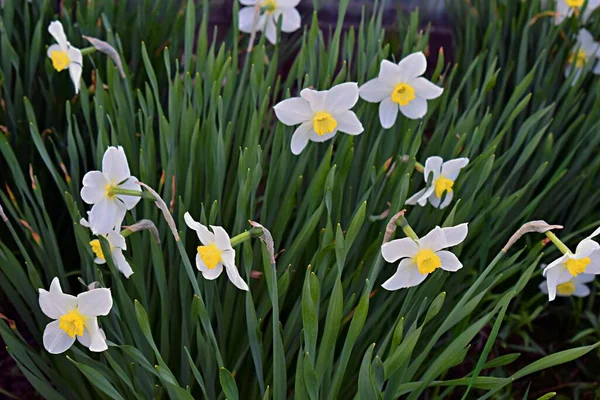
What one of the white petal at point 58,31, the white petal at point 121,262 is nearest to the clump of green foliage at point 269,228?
the white petal at point 121,262

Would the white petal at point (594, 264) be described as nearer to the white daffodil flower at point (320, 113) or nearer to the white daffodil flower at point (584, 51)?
the white daffodil flower at point (320, 113)

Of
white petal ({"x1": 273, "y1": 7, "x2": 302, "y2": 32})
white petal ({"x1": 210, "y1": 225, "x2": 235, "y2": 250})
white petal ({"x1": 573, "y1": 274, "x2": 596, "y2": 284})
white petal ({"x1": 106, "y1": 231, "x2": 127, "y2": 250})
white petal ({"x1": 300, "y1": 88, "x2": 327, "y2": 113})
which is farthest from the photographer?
white petal ({"x1": 273, "y1": 7, "x2": 302, "y2": 32})

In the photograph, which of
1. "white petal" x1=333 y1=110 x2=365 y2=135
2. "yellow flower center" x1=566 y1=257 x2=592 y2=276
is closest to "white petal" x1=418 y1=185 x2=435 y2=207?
"white petal" x1=333 y1=110 x2=365 y2=135

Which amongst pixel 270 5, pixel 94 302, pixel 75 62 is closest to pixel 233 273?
pixel 94 302

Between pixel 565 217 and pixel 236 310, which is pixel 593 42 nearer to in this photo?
pixel 565 217

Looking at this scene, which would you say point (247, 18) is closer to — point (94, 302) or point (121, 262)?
point (121, 262)

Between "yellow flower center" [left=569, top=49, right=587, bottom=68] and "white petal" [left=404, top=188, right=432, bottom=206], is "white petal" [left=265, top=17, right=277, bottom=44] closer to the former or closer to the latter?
"white petal" [left=404, top=188, right=432, bottom=206]

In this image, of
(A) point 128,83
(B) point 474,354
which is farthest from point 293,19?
(B) point 474,354
